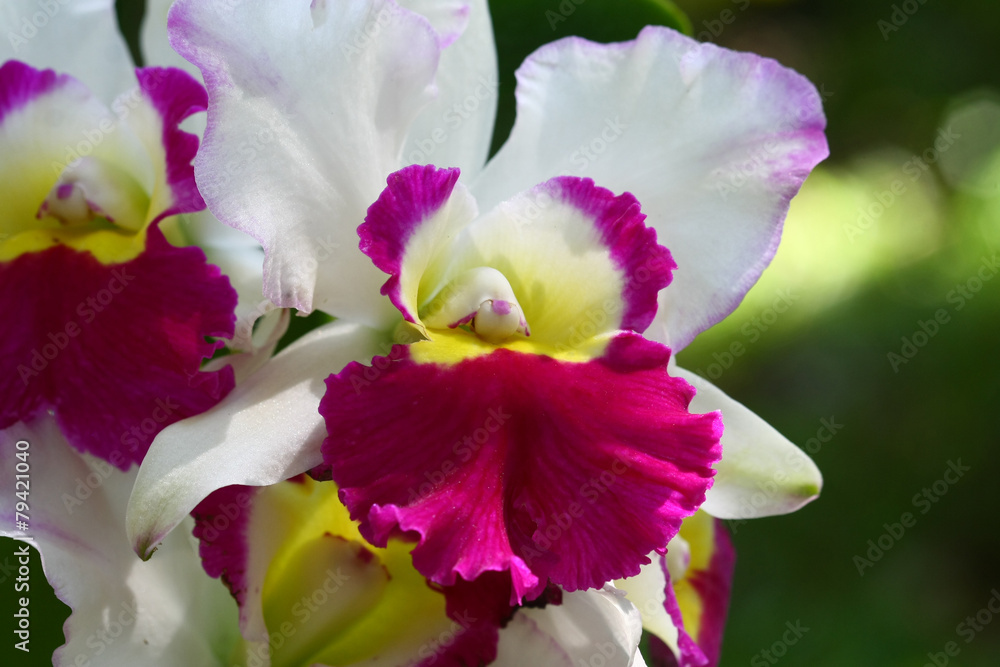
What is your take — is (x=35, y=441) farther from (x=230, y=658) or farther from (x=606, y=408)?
(x=606, y=408)

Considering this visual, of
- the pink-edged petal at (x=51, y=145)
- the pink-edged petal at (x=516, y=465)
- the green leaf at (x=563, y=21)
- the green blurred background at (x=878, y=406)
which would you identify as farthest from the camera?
the green blurred background at (x=878, y=406)

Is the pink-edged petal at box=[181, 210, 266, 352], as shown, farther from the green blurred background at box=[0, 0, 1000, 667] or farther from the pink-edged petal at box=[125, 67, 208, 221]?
the green blurred background at box=[0, 0, 1000, 667]

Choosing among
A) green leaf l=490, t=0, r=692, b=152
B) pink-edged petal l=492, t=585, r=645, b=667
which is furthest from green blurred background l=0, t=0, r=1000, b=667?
pink-edged petal l=492, t=585, r=645, b=667

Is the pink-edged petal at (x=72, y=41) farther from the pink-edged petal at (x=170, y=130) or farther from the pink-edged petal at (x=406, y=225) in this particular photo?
the pink-edged petal at (x=406, y=225)

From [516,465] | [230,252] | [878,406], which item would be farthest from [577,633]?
[878,406]

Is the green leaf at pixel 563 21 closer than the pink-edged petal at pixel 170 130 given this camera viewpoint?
No

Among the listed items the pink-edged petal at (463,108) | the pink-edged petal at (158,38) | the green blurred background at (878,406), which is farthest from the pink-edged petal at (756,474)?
the green blurred background at (878,406)

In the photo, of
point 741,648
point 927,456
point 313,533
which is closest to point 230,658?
point 313,533
